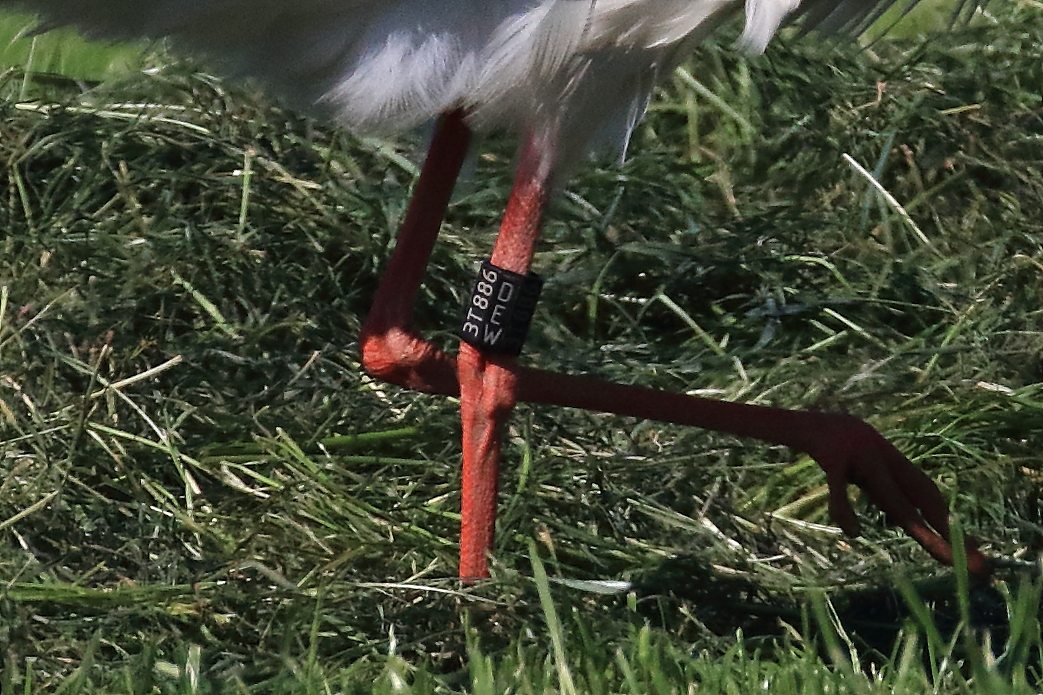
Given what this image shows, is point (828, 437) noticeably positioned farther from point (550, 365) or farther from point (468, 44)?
point (550, 365)

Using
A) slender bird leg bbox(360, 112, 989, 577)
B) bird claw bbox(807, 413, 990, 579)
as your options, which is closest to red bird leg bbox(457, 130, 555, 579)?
slender bird leg bbox(360, 112, 989, 577)

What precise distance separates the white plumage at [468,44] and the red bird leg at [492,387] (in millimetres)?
57

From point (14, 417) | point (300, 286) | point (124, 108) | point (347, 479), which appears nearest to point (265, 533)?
point (347, 479)

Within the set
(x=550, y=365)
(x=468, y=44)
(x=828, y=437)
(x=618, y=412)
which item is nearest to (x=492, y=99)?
(x=468, y=44)

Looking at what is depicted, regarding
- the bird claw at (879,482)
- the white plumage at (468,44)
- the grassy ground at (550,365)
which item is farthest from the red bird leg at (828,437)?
the white plumage at (468,44)

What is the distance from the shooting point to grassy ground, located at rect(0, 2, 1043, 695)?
2.16m

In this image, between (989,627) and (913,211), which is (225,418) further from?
(913,211)

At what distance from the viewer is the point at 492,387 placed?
7.72 feet

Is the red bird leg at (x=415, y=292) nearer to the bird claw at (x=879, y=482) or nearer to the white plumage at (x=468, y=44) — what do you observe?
the white plumage at (x=468, y=44)

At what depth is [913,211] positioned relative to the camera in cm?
364

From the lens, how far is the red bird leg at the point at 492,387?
228 cm

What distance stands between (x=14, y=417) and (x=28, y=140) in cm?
84

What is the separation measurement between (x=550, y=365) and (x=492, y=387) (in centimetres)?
83

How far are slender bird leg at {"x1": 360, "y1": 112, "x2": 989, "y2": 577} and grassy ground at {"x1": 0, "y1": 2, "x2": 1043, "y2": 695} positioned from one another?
100mm
